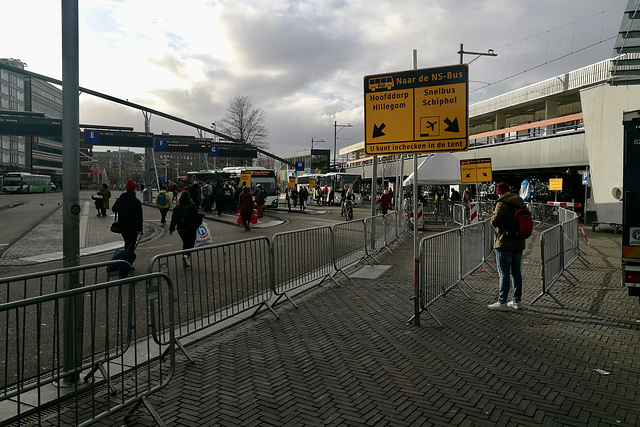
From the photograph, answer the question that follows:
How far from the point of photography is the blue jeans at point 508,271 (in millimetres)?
6996

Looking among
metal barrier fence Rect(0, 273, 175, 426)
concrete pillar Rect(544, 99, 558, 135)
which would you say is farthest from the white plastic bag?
concrete pillar Rect(544, 99, 558, 135)

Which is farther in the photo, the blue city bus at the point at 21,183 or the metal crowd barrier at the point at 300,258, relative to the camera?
the blue city bus at the point at 21,183

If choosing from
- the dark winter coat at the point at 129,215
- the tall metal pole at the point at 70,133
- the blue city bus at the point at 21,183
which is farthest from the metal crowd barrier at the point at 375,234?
the blue city bus at the point at 21,183

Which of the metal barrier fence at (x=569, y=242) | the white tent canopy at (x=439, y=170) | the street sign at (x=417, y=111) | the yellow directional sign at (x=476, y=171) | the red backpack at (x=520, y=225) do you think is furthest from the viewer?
the white tent canopy at (x=439, y=170)

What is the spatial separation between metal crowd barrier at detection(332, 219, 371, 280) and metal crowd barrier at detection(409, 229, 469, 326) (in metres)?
2.16

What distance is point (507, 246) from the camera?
6.98 meters

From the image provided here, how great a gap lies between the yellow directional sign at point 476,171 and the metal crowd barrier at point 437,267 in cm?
1003

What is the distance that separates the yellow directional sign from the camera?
17272 millimetres

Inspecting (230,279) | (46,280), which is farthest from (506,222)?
(46,280)

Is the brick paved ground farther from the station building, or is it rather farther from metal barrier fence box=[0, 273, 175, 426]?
the station building

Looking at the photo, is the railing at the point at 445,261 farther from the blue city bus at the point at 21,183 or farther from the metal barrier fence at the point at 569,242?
the blue city bus at the point at 21,183

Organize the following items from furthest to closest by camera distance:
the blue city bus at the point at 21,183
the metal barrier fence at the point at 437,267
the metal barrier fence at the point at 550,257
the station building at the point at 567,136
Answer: the blue city bus at the point at 21,183
the station building at the point at 567,136
the metal barrier fence at the point at 550,257
the metal barrier fence at the point at 437,267

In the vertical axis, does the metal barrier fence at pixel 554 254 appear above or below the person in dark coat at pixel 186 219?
below

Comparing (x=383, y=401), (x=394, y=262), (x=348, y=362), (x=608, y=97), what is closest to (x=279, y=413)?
(x=383, y=401)
